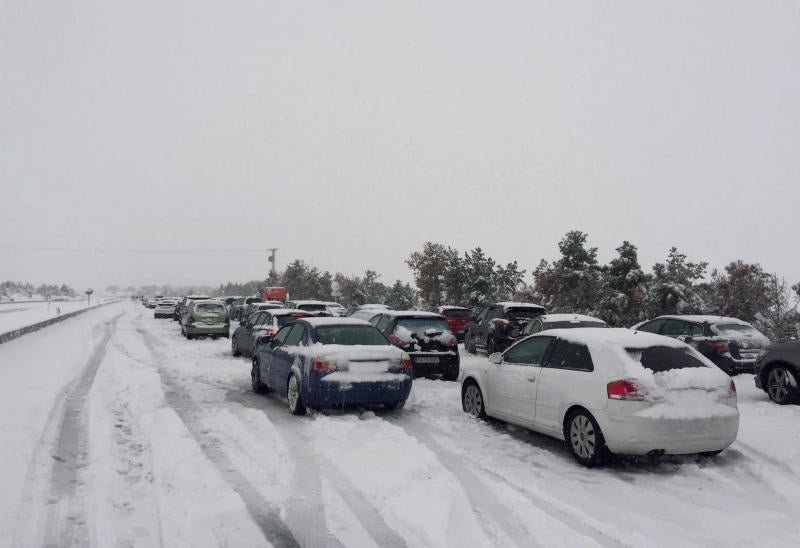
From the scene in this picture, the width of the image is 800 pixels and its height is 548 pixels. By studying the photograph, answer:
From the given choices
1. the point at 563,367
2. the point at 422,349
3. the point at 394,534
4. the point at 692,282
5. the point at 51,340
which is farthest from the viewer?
the point at 692,282

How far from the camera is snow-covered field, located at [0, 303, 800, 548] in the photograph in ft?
14.9

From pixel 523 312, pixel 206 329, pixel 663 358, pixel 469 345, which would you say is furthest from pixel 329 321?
pixel 206 329

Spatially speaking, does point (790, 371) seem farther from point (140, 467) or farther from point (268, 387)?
point (140, 467)

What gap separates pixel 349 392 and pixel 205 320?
16.0m

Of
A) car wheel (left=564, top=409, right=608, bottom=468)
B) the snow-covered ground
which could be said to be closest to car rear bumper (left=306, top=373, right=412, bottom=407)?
car wheel (left=564, top=409, right=608, bottom=468)

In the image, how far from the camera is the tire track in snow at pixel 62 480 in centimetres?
436

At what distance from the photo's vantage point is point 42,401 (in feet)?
30.9

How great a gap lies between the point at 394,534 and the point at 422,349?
27.7 ft

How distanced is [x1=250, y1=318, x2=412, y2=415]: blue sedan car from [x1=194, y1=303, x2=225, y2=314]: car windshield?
14.7m

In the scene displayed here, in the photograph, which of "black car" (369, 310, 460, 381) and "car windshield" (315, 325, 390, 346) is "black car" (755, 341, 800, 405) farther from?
"car windshield" (315, 325, 390, 346)

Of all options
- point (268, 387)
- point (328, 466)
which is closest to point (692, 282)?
point (268, 387)

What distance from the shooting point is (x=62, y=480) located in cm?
557

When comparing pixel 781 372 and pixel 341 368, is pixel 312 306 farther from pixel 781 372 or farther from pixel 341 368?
pixel 781 372

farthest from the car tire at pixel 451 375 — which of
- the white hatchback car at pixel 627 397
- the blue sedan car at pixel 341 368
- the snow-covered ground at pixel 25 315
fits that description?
the snow-covered ground at pixel 25 315
